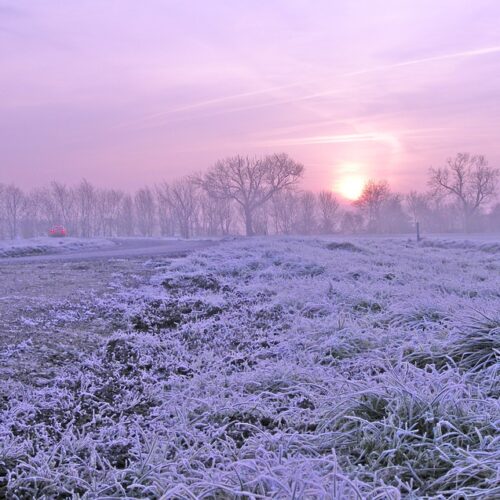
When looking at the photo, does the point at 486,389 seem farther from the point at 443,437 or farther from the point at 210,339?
the point at 210,339

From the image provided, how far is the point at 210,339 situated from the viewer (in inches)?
191

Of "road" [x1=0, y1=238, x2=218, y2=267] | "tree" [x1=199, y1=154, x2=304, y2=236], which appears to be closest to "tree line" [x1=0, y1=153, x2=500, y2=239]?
"tree" [x1=199, y1=154, x2=304, y2=236]

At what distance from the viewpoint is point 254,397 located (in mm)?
3062

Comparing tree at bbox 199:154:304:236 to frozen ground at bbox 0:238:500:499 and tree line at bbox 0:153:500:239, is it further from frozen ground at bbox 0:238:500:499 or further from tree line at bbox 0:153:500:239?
frozen ground at bbox 0:238:500:499

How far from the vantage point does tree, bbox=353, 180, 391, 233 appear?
221 ft

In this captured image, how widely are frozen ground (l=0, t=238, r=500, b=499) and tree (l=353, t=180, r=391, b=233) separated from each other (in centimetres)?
6313

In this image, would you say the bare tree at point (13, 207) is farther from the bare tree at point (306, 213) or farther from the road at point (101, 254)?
the road at point (101, 254)

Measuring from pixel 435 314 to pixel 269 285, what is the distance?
3.49 metres

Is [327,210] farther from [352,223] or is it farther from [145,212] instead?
[145,212]

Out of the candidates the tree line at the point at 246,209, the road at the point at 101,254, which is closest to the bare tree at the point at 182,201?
the tree line at the point at 246,209

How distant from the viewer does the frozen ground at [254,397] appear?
2078 millimetres

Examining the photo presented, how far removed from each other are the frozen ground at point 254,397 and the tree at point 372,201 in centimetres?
6313

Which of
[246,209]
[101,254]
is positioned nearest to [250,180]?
[246,209]

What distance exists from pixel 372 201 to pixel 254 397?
68171 mm
